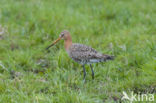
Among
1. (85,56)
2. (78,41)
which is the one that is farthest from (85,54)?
(78,41)

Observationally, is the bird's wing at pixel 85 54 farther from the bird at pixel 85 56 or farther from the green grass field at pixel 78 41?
the green grass field at pixel 78 41

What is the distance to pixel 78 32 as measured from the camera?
785 cm

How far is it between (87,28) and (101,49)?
1317 mm

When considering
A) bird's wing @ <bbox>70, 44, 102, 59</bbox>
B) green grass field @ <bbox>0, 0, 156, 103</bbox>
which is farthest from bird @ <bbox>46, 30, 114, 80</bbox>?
green grass field @ <bbox>0, 0, 156, 103</bbox>

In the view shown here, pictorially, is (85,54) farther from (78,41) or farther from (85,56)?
(78,41)

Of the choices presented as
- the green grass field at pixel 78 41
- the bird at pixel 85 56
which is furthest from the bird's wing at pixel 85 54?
the green grass field at pixel 78 41

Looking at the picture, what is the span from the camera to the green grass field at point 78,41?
5.08m

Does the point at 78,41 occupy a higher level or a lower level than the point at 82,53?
higher

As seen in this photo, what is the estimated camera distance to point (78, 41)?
23.2 ft

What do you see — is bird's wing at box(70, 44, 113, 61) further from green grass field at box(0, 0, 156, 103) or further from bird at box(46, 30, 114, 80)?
green grass field at box(0, 0, 156, 103)

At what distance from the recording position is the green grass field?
5078mm

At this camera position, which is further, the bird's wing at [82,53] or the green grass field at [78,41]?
the bird's wing at [82,53]

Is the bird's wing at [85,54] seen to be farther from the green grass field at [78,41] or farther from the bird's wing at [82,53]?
the green grass field at [78,41]

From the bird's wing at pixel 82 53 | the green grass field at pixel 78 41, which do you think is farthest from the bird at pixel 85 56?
the green grass field at pixel 78 41
